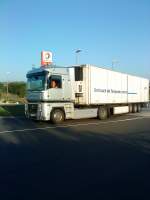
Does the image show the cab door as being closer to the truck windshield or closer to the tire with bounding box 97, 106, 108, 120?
the truck windshield

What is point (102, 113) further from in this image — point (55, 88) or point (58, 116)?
point (55, 88)

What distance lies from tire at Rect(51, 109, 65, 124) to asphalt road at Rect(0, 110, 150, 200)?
6.93 m

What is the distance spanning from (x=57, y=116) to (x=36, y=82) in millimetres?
2390

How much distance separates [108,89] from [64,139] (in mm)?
11139

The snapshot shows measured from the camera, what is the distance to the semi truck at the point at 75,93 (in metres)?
18.8

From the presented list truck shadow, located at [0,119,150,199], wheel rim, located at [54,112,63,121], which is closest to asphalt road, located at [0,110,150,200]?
truck shadow, located at [0,119,150,199]

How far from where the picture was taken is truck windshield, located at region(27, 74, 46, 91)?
738 inches

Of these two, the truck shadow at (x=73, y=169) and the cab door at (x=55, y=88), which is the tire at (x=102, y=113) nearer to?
the cab door at (x=55, y=88)

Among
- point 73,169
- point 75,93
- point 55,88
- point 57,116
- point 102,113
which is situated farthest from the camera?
point 102,113

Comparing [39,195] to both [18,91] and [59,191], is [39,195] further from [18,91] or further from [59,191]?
[18,91]

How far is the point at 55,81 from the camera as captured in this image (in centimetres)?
1917

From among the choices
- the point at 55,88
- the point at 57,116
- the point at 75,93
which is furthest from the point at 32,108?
the point at 75,93

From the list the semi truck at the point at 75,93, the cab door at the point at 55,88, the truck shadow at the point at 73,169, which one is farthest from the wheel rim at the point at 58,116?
the truck shadow at the point at 73,169

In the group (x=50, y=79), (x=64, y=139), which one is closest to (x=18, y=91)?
(x=50, y=79)
